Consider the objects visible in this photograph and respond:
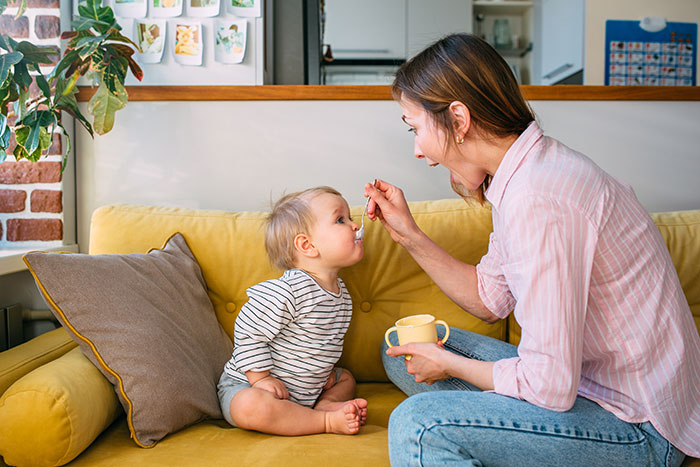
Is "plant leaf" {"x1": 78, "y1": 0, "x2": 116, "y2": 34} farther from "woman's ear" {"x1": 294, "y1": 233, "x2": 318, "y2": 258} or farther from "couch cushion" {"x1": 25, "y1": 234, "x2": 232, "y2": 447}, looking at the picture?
"woman's ear" {"x1": 294, "y1": 233, "x2": 318, "y2": 258}

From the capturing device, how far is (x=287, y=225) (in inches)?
57.9

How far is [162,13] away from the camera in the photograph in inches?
77.0

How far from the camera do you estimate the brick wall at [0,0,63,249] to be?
1820 millimetres

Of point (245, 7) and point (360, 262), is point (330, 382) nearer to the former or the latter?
point (360, 262)

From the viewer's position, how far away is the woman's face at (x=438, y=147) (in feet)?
3.62

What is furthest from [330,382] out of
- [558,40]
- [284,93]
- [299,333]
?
[558,40]

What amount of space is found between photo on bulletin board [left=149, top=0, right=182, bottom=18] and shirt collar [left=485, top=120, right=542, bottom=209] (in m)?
1.43

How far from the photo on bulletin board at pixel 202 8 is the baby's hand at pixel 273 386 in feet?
4.36

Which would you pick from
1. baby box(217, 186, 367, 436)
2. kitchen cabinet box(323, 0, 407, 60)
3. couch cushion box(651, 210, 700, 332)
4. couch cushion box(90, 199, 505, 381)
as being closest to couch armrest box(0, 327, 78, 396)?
couch cushion box(90, 199, 505, 381)

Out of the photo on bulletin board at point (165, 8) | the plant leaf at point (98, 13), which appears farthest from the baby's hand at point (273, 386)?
the photo on bulletin board at point (165, 8)

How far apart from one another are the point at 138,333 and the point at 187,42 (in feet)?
3.86

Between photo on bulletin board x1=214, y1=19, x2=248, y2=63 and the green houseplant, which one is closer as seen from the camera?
the green houseplant

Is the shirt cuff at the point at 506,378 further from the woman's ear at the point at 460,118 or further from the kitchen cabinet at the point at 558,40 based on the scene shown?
the kitchen cabinet at the point at 558,40

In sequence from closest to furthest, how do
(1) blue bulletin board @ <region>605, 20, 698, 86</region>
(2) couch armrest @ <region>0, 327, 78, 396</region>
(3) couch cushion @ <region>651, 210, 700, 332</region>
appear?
(2) couch armrest @ <region>0, 327, 78, 396</region> → (3) couch cushion @ <region>651, 210, 700, 332</region> → (1) blue bulletin board @ <region>605, 20, 698, 86</region>
